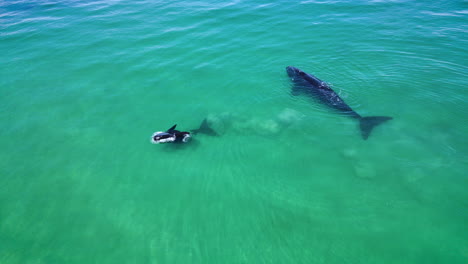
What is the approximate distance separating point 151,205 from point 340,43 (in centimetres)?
1760

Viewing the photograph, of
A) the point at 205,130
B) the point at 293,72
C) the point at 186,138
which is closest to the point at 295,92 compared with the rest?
the point at 293,72

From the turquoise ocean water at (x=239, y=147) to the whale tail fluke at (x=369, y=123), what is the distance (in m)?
0.30

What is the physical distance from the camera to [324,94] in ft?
52.6

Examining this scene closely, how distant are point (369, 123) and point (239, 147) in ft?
22.0

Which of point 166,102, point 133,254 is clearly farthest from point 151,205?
point 166,102

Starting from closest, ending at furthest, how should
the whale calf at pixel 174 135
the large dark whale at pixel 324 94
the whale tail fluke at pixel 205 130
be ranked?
the whale calf at pixel 174 135 < the large dark whale at pixel 324 94 < the whale tail fluke at pixel 205 130

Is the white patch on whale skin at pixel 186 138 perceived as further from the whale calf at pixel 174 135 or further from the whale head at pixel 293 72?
the whale head at pixel 293 72

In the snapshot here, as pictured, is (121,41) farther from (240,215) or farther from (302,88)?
(240,215)

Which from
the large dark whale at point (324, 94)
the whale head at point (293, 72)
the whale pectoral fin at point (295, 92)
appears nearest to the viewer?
the large dark whale at point (324, 94)

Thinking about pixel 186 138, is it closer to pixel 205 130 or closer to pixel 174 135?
pixel 174 135

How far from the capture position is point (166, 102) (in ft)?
55.5

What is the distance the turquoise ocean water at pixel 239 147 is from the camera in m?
10.2

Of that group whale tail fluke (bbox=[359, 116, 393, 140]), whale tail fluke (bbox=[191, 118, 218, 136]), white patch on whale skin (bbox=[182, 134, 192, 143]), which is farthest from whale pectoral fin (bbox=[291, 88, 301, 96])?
white patch on whale skin (bbox=[182, 134, 192, 143])

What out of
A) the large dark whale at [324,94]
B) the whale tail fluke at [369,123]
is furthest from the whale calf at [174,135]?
the whale tail fluke at [369,123]
